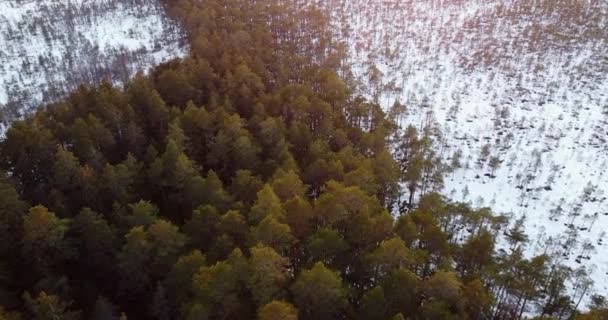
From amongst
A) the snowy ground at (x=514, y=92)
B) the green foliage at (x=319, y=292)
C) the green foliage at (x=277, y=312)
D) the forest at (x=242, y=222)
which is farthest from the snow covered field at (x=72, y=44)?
the green foliage at (x=277, y=312)

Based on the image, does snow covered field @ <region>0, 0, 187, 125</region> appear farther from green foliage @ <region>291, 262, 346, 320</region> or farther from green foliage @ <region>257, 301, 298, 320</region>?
green foliage @ <region>257, 301, 298, 320</region>

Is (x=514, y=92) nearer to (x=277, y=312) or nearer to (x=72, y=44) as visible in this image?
(x=277, y=312)

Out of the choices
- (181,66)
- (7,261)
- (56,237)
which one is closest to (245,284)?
(56,237)

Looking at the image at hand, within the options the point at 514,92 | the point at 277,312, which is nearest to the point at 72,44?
the point at 514,92

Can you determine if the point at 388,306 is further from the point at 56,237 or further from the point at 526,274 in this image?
the point at 56,237

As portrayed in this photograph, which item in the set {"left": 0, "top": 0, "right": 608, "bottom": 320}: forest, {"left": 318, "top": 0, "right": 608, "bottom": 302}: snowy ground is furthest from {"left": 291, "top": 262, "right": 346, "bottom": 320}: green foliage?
{"left": 318, "top": 0, "right": 608, "bottom": 302}: snowy ground
